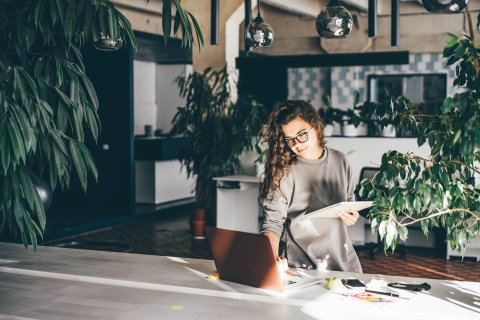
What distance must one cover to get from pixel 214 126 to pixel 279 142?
5.70 meters

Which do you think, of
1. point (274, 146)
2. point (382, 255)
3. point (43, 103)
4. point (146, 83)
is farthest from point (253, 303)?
point (146, 83)

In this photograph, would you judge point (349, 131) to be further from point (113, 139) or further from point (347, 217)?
point (347, 217)

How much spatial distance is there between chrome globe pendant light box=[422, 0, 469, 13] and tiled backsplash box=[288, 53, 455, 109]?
11.2 meters

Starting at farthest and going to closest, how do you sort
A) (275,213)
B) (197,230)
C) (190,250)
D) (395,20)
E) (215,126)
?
(197,230), (215,126), (190,250), (395,20), (275,213)

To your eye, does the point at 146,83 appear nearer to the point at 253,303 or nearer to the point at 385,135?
the point at 385,135

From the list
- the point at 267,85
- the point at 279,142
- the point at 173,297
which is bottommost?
the point at 173,297

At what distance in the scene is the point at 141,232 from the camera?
941 centimetres

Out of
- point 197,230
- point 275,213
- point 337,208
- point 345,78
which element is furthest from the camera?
point 345,78

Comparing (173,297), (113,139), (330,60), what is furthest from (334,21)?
(113,139)

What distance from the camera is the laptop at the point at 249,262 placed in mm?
2759

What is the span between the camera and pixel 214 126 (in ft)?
29.4

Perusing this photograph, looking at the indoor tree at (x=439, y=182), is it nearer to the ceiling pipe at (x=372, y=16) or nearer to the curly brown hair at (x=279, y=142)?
the curly brown hair at (x=279, y=142)

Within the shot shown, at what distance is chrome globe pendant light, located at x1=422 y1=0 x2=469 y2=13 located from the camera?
2.80 metres

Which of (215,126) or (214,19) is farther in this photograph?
(215,126)
